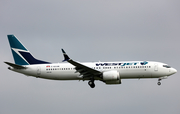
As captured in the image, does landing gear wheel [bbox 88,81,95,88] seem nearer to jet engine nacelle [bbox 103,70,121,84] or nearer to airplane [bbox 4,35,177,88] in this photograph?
airplane [bbox 4,35,177,88]

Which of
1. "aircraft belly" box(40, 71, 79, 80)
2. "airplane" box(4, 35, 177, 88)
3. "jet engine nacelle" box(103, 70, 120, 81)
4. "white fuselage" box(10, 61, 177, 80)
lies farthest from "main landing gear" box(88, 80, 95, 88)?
"jet engine nacelle" box(103, 70, 120, 81)

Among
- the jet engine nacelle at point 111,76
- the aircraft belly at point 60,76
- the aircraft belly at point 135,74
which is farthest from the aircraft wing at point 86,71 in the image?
the aircraft belly at point 135,74

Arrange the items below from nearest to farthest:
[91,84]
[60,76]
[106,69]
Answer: [106,69], [91,84], [60,76]

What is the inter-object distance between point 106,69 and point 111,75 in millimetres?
2111

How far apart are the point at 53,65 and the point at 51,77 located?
1995 mm

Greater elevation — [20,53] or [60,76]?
[20,53]

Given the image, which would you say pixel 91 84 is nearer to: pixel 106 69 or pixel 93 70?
pixel 93 70

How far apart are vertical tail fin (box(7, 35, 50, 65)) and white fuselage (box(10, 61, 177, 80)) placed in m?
1.23

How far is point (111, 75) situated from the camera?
164 feet

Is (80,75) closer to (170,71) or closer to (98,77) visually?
(98,77)

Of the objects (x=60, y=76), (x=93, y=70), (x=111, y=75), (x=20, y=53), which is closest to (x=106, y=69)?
(x=111, y=75)

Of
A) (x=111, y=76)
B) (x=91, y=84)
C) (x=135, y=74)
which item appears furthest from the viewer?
(x=91, y=84)

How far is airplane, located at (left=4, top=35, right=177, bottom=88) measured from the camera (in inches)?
1991

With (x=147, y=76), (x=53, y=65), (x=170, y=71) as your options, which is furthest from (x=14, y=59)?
(x=170, y=71)
